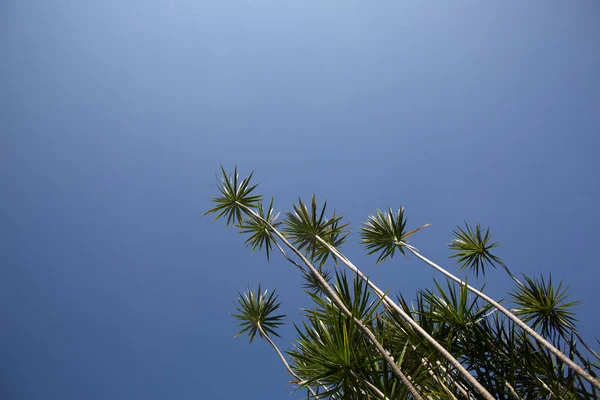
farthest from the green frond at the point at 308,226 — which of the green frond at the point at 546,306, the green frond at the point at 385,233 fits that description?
the green frond at the point at 546,306

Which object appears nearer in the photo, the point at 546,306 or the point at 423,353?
the point at 423,353

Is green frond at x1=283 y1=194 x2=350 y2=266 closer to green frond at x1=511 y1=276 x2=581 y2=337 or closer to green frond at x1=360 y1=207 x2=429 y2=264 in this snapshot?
green frond at x1=360 y1=207 x2=429 y2=264

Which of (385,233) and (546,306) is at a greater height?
(385,233)

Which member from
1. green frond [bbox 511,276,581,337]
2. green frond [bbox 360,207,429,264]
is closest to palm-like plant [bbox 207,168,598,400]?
green frond [bbox 511,276,581,337]

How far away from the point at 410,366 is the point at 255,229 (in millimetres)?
3615

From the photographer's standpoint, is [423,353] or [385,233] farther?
[385,233]

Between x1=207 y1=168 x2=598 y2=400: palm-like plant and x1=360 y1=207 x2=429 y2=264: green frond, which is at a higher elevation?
x1=360 y1=207 x2=429 y2=264: green frond

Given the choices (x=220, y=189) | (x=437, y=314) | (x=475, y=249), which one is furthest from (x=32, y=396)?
(x=475, y=249)

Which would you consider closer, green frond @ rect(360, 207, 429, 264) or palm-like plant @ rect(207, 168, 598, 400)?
palm-like plant @ rect(207, 168, 598, 400)

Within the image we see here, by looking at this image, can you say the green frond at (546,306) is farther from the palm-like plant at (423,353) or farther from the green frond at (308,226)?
the green frond at (308,226)

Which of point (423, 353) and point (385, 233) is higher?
point (385, 233)

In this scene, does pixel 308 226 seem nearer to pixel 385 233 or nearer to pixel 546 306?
pixel 385 233

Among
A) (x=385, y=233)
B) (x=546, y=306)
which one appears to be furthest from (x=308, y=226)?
(x=546, y=306)

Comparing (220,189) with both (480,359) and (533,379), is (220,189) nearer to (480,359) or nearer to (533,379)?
(480,359)
